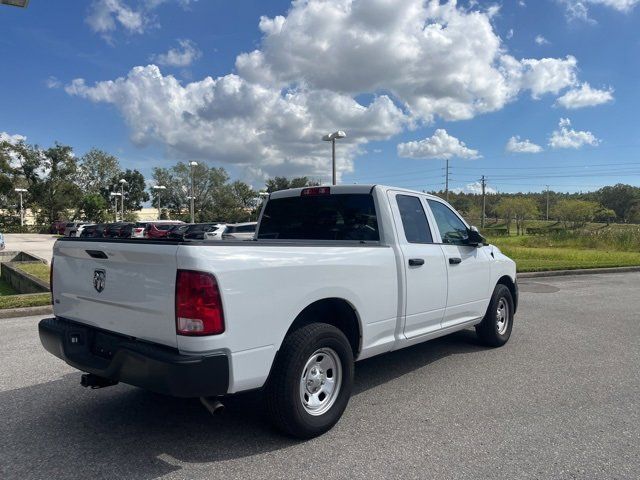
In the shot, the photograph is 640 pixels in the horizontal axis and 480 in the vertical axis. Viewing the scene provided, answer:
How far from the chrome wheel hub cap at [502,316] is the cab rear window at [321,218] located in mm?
2655

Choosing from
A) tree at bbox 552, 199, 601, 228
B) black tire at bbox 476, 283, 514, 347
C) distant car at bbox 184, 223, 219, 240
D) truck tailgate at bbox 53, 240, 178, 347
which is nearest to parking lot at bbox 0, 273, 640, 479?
black tire at bbox 476, 283, 514, 347

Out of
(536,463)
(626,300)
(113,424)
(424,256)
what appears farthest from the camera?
(626,300)

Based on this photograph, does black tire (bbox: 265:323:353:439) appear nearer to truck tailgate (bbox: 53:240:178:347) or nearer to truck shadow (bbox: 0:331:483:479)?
truck shadow (bbox: 0:331:483:479)

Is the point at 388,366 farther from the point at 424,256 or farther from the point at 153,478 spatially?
the point at 153,478

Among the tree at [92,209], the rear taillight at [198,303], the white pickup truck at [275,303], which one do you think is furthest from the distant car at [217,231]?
the tree at [92,209]

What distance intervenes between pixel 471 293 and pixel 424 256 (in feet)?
3.82

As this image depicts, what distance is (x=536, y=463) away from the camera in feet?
10.9

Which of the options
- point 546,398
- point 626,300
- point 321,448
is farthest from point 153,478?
point 626,300

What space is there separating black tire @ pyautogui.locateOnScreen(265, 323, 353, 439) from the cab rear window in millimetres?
1325

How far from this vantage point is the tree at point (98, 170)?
7669cm

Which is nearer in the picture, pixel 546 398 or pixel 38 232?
pixel 546 398

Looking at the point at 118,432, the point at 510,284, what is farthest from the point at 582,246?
the point at 118,432

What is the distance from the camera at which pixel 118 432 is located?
3.78 meters

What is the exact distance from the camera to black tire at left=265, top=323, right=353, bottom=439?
3395 millimetres
